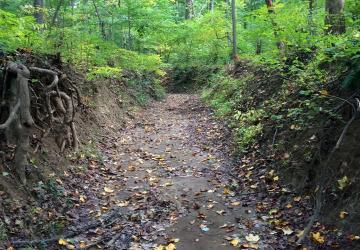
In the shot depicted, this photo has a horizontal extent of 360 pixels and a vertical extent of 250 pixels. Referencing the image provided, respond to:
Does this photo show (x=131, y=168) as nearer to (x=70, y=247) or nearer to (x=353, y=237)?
(x=70, y=247)

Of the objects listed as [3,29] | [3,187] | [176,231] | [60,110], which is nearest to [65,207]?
[3,187]

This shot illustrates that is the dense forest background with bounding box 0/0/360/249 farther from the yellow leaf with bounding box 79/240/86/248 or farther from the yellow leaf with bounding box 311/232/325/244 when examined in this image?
the yellow leaf with bounding box 79/240/86/248

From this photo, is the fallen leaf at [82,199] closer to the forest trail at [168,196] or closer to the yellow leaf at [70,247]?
the forest trail at [168,196]

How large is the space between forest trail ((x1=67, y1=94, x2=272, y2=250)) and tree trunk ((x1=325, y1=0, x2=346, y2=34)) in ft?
14.2

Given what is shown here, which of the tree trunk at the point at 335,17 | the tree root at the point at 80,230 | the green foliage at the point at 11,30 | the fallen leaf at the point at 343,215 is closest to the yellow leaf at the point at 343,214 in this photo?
the fallen leaf at the point at 343,215

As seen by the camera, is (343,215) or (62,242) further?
(62,242)

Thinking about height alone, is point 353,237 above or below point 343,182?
below

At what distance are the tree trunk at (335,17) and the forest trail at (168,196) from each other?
4331 mm

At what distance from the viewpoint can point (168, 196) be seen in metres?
7.04

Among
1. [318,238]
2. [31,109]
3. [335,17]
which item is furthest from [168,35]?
[318,238]

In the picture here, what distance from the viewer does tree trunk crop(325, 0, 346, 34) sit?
29.8ft

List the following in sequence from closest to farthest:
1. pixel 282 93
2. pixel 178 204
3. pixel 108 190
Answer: pixel 178 204 < pixel 108 190 < pixel 282 93

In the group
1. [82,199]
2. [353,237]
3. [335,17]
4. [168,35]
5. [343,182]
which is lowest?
[82,199]

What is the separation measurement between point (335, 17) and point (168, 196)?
246 inches
